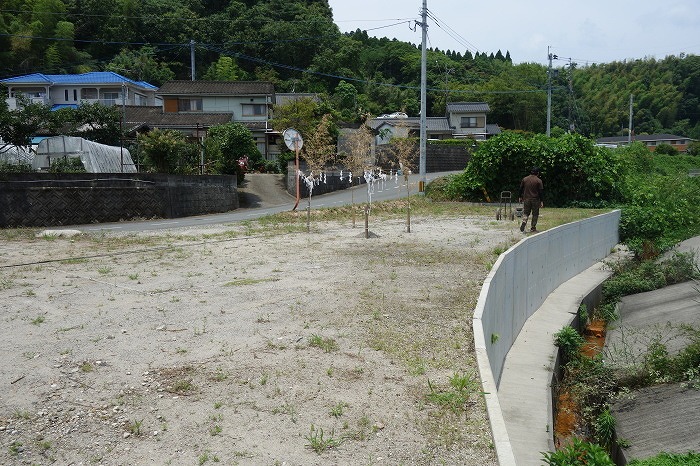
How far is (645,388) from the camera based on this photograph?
9219mm

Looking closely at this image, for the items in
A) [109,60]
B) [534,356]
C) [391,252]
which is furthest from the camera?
[109,60]

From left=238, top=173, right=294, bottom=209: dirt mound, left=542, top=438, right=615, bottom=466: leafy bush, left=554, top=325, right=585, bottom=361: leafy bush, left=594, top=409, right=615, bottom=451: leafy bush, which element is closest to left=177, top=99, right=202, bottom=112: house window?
left=238, top=173, right=294, bottom=209: dirt mound

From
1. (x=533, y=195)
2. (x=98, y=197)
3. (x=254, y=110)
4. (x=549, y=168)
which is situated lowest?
(x=98, y=197)

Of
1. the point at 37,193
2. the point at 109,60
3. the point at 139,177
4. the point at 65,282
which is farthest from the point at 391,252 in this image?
the point at 109,60

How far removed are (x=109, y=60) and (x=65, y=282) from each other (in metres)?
59.1

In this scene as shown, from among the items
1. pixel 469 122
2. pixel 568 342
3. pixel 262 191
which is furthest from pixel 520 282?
pixel 469 122

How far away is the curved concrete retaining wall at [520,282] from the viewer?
18.4 feet

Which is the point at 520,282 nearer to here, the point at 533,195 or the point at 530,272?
the point at 530,272

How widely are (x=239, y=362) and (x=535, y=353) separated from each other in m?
6.87

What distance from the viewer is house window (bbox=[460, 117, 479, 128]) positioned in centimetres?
5931

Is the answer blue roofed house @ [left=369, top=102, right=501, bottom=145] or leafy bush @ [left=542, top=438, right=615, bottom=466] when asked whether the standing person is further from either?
blue roofed house @ [left=369, top=102, right=501, bottom=145]

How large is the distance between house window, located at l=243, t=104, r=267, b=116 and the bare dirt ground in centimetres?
3624

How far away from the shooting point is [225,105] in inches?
1810

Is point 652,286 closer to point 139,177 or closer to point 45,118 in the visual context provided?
point 139,177
